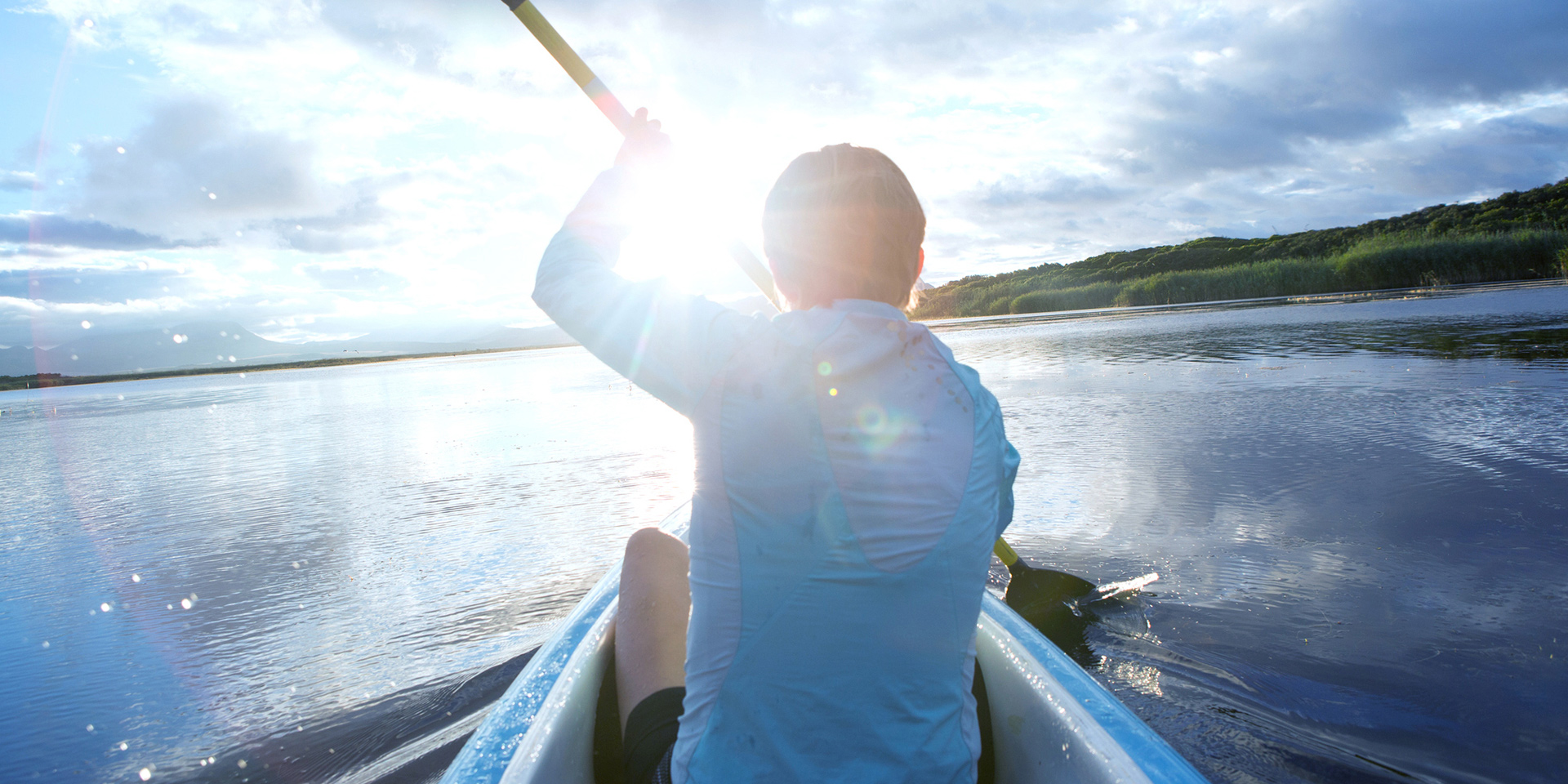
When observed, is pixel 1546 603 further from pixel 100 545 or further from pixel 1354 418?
pixel 100 545

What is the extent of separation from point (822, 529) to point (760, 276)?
2141 millimetres

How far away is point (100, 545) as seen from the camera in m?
5.00

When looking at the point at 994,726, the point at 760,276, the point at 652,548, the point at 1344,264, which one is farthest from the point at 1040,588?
the point at 1344,264

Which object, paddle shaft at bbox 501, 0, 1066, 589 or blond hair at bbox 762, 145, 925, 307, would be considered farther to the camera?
paddle shaft at bbox 501, 0, 1066, 589

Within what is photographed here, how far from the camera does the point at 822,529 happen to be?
3.53 ft

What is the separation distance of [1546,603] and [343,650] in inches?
192

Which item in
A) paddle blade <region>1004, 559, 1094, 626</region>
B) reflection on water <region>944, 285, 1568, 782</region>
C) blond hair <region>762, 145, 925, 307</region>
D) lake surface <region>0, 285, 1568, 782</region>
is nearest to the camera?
blond hair <region>762, 145, 925, 307</region>

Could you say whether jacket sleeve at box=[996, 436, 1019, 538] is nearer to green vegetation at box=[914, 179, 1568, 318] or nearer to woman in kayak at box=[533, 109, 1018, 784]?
woman in kayak at box=[533, 109, 1018, 784]

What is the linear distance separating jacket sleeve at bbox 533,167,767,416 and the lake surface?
188 cm

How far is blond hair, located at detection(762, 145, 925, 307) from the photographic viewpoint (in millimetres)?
1235

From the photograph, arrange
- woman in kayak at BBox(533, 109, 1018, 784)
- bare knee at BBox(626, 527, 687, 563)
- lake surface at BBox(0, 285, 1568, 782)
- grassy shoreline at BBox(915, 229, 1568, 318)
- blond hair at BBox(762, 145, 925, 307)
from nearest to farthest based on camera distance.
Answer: woman in kayak at BBox(533, 109, 1018, 784), blond hair at BBox(762, 145, 925, 307), bare knee at BBox(626, 527, 687, 563), lake surface at BBox(0, 285, 1568, 782), grassy shoreline at BBox(915, 229, 1568, 318)

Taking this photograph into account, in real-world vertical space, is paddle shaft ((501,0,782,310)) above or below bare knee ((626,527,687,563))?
above

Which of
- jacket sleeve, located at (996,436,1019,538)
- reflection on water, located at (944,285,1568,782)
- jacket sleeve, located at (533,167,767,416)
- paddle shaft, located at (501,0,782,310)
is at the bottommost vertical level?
reflection on water, located at (944,285,1568,782)

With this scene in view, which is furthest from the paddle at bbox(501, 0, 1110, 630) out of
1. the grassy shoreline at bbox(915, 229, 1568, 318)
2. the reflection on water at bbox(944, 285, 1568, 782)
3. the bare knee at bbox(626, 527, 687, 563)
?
the grassy shoreline at bbox(915, 229, 1568, 318)
